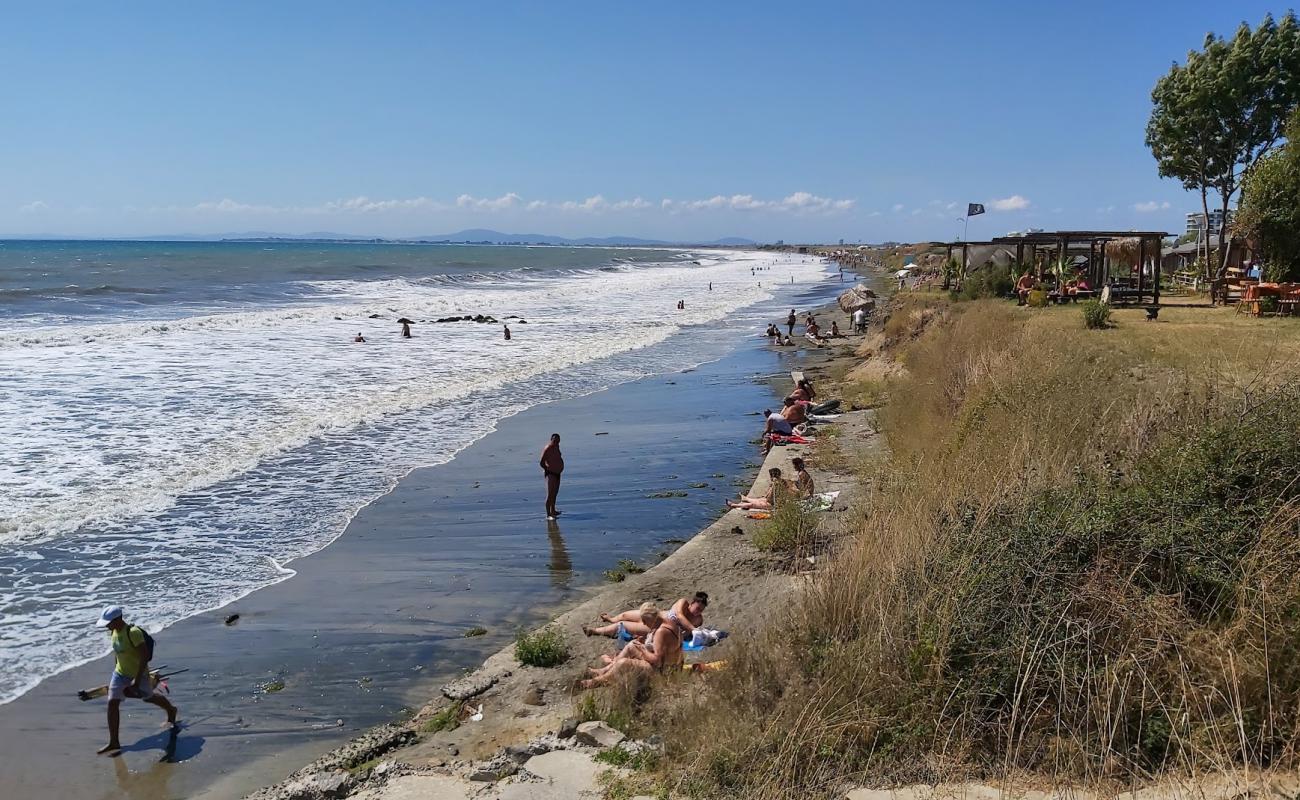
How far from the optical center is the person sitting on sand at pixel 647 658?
728 cm

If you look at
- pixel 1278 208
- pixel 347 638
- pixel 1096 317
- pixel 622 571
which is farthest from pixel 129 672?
pixel 1278 208

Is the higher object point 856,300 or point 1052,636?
point 856,300

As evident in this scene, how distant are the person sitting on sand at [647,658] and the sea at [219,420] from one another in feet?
14.8

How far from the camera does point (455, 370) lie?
26812 mm

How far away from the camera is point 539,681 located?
773 cm

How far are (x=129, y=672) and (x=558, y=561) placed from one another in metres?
4.67

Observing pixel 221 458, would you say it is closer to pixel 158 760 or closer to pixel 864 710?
pixel 158 760

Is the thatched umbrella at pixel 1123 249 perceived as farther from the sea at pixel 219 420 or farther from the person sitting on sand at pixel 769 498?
the person sitting on sand at pixel 769 498

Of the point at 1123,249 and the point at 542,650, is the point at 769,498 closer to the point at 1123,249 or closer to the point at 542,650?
the point at 542,650

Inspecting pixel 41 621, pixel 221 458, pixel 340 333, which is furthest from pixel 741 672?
pixel 340 333

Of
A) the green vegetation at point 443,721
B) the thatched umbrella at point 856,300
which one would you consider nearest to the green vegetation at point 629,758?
the green vegetation at point 443,721

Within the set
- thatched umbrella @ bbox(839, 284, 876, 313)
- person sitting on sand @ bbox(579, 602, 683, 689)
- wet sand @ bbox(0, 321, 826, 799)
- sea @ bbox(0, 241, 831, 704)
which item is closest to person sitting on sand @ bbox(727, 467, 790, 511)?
wet sand @ bbox(0, 321, 826, 799)

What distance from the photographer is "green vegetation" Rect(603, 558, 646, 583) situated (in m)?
10.4

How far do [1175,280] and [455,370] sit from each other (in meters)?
25.0
